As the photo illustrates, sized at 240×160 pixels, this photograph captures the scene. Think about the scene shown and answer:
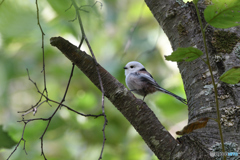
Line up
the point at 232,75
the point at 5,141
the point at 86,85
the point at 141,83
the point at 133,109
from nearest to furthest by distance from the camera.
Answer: the point at 232,75 → the point at 133,109 → the point at 5,141 → the point at 141,83 → the point at 86,85

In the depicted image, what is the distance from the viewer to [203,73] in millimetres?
1567

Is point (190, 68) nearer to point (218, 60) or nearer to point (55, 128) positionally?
point (218, 60)

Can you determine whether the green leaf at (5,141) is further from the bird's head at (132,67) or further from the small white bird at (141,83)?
the bird's head at (132,67)

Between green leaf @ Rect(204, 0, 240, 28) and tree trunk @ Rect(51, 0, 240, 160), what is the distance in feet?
2.04

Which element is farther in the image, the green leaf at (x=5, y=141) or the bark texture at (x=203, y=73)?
the green leaf at (x=5, y=141)

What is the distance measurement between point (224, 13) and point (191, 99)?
2.61 feet

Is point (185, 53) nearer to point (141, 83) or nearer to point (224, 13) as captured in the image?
point (224, 13)

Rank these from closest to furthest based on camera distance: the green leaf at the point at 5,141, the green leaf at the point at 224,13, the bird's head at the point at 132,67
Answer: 1. the green leaf at the point at 224,13
2. the green leaf at the point at 5,141
3. the bird's head at the point at 132,67

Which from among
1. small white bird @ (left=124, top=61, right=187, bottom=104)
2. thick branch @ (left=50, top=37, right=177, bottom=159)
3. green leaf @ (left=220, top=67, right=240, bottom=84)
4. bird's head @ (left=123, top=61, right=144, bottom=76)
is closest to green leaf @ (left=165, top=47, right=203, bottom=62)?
green leaf @ (left=220, top=67, right=240, bottom=84)

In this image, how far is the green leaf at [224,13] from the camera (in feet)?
2.89

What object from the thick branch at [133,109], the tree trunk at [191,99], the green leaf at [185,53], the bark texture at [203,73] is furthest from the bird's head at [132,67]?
the green leaf at [185,53]

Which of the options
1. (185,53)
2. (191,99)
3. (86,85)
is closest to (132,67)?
(86,85)

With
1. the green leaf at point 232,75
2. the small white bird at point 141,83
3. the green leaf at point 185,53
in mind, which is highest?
the small white bird at point 141,83

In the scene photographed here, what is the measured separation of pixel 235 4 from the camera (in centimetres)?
89
